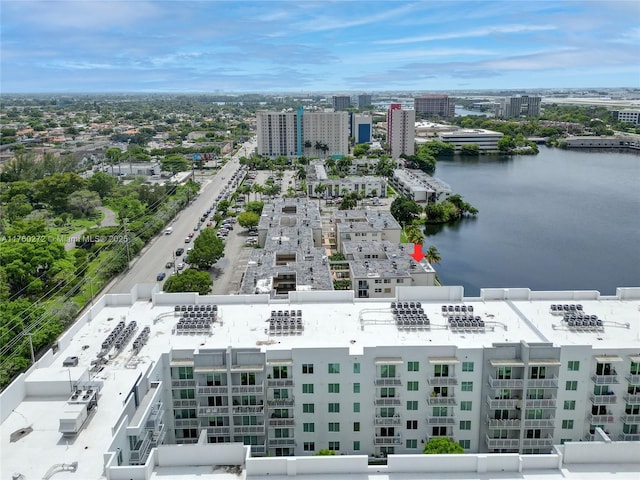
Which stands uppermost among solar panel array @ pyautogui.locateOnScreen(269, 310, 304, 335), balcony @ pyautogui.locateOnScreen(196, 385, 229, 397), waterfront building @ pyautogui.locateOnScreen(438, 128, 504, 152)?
waterfront building @ pyautogui.locateOnScreen(438, 128, 504, 152)

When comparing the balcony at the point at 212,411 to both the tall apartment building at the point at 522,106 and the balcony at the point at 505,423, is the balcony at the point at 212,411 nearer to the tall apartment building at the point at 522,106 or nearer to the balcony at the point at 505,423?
the balcony at the point at 505,423

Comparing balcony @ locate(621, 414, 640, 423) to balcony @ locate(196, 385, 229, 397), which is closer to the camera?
balcony @ locate(196, 385, 229, 397)

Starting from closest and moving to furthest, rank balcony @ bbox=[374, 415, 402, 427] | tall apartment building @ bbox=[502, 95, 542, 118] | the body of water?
balcony @ bbox=[374, 415, 402, 427] < the body of water < tall apartment building @ bbox=[502, 95, 542, 118]

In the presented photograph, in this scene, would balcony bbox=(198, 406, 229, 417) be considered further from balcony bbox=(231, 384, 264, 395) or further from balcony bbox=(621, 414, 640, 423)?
balcony bbox=(621, 414, 640, 423)

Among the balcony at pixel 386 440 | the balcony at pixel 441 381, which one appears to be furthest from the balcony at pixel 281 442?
the balcony at pixel 441 381

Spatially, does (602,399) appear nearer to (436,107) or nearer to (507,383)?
(507,383)

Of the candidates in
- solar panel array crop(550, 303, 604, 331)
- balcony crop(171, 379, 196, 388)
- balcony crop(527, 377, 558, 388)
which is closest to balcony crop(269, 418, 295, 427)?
balcony crop(171, 379, 196, 388)
